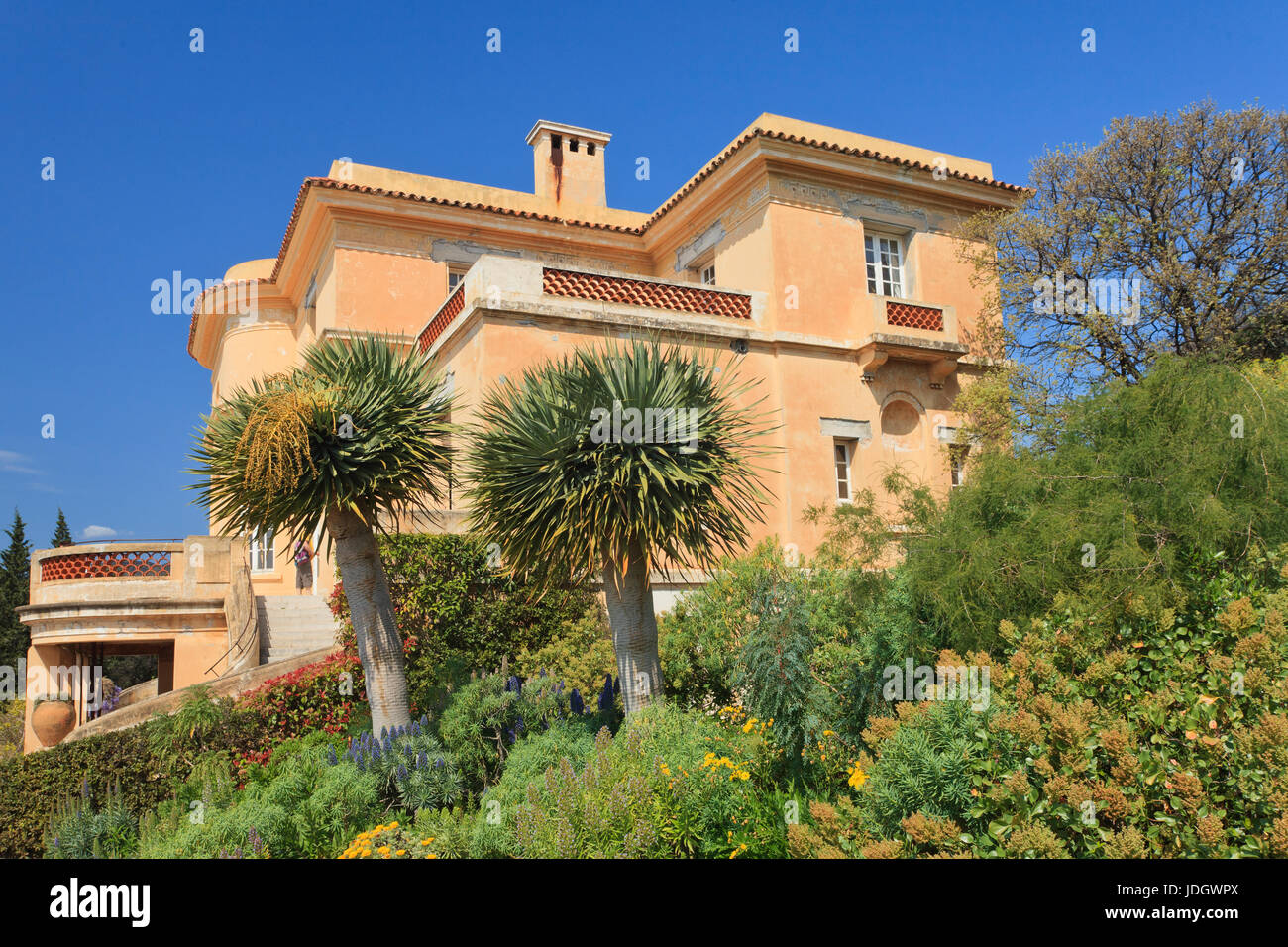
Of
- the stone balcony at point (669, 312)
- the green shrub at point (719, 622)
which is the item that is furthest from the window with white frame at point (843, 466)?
the green shrub at point (719, 622)

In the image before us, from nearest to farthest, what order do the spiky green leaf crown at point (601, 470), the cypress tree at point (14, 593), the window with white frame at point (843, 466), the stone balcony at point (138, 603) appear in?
the spiky green leaf crown at point (601, 470), the stone balcony at point (138, 603), the window with white frame at point (843, 466), the cypress tree at point (14, 593)

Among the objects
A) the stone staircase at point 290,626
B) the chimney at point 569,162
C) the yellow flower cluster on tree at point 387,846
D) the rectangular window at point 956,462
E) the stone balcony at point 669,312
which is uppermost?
the chimney at point 569,162

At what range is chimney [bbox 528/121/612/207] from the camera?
2125 centimetres

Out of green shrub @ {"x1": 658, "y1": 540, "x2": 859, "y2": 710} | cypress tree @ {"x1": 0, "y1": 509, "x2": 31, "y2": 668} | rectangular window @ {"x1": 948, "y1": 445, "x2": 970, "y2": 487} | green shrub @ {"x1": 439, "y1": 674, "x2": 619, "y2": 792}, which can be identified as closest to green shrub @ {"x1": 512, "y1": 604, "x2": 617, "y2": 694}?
green shrub @ {"x1": 658, "y1": 540, "x2": 859, "y2": 710}

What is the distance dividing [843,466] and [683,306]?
415 centimetres

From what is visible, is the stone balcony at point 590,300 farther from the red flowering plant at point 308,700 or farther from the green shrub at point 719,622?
the red flowering plant at point 308,700

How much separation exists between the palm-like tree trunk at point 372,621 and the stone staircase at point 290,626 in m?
5.64

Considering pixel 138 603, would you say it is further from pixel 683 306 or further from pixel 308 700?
pixel 683 306

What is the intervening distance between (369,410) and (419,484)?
98 cm

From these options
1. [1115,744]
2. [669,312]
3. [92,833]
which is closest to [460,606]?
[92,833]

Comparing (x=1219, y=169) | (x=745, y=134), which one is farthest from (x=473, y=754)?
(x=1219, y=169)

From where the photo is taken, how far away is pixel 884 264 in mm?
17688

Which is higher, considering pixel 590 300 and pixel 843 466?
pixel 590 300

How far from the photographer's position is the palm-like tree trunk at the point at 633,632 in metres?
8.80
